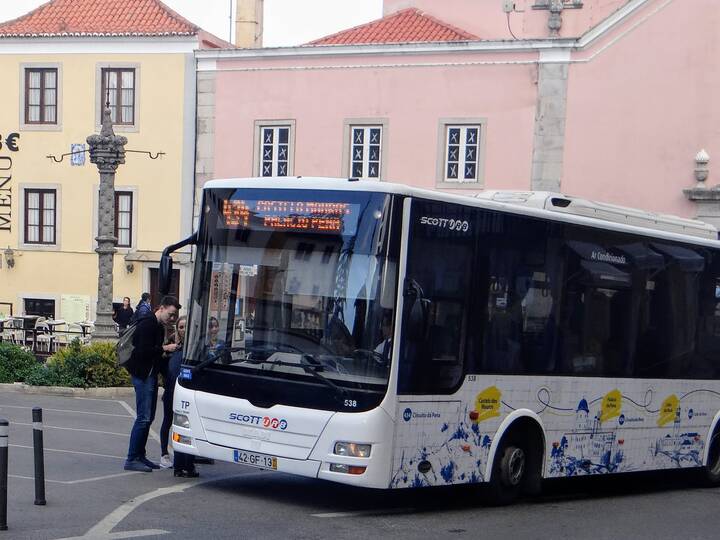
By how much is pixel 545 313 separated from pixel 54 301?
991 inches

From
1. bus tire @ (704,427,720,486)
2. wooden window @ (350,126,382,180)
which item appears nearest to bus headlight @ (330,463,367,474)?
bus tire @ (704,427,720,486)

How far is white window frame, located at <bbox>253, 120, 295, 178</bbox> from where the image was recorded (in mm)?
34188

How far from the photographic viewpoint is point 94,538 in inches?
372

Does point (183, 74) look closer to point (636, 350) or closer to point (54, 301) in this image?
point (54, 301)

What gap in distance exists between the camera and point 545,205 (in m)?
13.4

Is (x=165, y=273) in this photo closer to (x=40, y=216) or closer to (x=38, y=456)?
(x=38, y=456)

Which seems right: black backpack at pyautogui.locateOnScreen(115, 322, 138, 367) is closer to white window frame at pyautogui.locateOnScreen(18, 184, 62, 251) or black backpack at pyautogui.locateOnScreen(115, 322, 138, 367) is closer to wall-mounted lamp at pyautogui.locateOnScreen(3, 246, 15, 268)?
white window frame at pyautogui.locateOnScreen(18, 184, 62, 251)

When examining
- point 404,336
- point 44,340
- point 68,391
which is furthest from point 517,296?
point 44,340

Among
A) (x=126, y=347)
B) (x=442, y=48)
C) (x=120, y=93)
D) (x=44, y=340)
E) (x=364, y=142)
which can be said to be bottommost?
(x=44, y=340)

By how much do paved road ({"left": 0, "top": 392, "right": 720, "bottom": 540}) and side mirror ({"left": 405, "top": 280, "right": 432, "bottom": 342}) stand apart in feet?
5.39

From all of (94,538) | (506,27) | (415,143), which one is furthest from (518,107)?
(94,538)

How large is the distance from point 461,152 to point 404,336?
21.9m

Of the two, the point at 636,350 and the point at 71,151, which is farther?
the point at 71,151

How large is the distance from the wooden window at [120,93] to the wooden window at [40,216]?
2.93 metres
